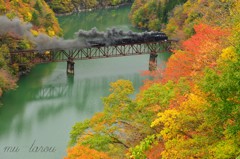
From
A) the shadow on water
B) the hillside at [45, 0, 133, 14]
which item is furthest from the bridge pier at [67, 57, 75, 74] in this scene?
the hillside at [45, 0, 133, 14]

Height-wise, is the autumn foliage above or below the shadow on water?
below

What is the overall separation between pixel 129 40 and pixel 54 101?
42.6 ft

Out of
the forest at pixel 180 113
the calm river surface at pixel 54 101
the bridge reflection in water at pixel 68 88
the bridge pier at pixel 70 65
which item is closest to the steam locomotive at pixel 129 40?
the calm river surface at pixel 54 101

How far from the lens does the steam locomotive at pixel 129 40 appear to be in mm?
44062

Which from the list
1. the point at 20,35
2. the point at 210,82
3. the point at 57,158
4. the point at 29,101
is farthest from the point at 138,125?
the point at 20,35

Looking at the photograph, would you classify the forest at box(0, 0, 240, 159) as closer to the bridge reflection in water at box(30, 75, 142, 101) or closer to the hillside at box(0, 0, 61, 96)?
the hillside at box(0, 0, 61, 96)

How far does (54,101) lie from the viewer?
3619 centimetres

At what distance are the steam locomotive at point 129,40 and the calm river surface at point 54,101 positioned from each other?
237 cm

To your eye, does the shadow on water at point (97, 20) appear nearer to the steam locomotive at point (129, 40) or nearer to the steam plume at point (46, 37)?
the steam locomotive at point (129, 40)

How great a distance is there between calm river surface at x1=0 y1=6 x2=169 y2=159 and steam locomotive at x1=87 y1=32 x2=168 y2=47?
237cm

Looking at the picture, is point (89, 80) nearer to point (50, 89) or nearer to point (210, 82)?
point (50, 89)

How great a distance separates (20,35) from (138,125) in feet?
90.1

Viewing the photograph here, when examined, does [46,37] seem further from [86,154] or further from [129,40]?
[86,154]

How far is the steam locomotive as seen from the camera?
1735 inches
